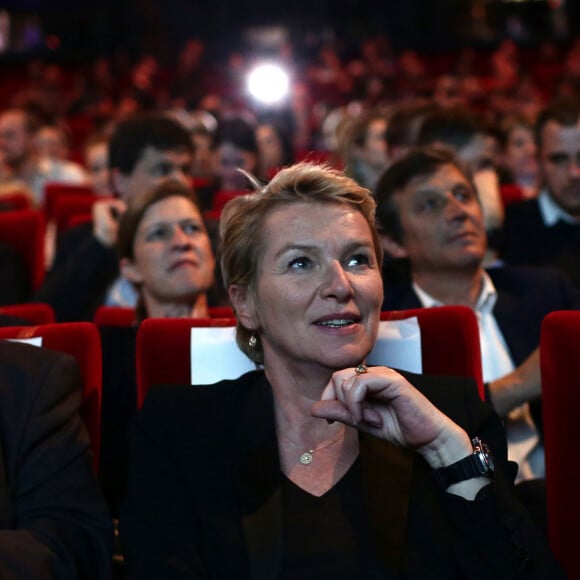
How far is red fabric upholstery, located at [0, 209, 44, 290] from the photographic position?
12.4 feet

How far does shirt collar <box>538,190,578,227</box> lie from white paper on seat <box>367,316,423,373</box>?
1.66m

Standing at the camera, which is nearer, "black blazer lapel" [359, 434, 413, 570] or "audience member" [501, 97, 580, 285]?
"black blazer lapel" [359, 434, 413, 570]

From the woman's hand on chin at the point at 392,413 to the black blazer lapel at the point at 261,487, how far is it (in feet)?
0.62

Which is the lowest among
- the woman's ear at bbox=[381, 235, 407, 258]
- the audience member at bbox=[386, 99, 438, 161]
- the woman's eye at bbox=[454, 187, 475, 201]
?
the woman's ear at bbox=[381, 235, 407, 258]

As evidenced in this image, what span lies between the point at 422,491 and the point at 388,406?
0.17 metres

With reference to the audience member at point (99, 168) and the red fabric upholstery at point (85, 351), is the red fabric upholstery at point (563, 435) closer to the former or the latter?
the red fabric upholstery at point (85, 351)

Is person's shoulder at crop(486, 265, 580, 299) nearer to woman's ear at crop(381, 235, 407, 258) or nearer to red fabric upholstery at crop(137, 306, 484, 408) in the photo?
woman's ear at crop(381, 235, 407, 258)

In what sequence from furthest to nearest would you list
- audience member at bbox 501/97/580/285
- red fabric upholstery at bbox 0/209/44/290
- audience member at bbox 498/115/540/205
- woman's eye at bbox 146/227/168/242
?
audience member at bbox 498/115/540/205
red fabric upholstery at bbox 0/209/44/290
audience member at bbox 501/97/580/285
woman's eye at bbox 146/227/168/242

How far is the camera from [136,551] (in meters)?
1.75

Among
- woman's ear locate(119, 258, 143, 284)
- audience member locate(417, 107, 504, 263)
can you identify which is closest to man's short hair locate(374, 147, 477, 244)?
woman's ear locate(119, 258, 143, 284)

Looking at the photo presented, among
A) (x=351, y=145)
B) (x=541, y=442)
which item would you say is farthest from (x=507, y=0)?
(x=541, y=442)

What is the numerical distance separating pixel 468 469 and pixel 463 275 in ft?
3.60

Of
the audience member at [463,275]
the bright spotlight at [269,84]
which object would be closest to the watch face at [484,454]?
the audience member at [463,275]

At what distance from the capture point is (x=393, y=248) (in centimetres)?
292
